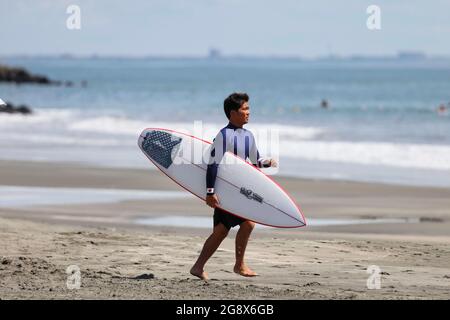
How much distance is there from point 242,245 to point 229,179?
0.53 metres

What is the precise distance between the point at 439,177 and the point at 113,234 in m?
8.60

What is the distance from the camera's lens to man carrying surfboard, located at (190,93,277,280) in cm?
835

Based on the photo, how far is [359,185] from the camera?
17266 mm

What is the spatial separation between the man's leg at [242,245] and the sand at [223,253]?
87 mm

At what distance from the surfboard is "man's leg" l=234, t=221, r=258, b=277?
0.07m

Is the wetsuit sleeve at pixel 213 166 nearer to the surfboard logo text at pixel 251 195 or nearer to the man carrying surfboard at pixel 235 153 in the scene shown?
the man carrying surfboard at pixel 235 153

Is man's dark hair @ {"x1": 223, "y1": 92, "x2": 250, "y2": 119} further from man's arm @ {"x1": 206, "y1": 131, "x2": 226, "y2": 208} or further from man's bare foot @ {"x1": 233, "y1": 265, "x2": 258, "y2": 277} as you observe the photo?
man's bare foot @ {"x1": 233, "y1": 265, "x2": 258, "y2": 277}

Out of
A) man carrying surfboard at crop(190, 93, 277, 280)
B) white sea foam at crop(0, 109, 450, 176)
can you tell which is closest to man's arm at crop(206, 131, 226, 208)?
man carrying surfboard at crop(190, 93, 277, 280)

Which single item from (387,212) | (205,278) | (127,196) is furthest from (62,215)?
(205,278)

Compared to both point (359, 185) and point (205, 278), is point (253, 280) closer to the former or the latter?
point (205, 278)

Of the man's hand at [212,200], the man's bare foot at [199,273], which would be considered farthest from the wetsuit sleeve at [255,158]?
the man's bare foot at [199,273]

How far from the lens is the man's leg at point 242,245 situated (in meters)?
8.65

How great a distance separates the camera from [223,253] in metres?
10.1
